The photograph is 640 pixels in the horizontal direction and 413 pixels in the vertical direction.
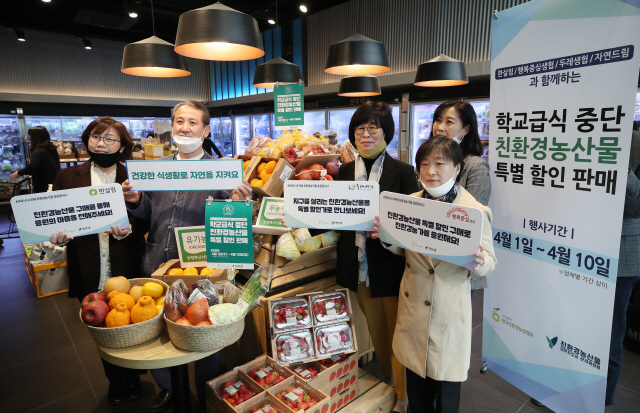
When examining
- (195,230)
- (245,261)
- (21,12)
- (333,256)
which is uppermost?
(21,12)

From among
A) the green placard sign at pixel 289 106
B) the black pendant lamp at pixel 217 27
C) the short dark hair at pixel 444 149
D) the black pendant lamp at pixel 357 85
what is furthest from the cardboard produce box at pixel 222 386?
the black pendant lamp at pixel 357 85

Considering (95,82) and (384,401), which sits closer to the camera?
(384,401)

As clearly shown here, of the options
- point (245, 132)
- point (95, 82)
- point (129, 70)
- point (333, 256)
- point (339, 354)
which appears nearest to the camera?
point (339, 354)

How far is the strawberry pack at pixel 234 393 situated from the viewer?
2.05m

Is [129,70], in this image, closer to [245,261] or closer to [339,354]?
[245,261]

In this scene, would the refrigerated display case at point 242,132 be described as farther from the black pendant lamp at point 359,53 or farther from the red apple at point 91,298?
the red apple at point 91,298

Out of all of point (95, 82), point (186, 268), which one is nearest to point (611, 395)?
point (186, 268)

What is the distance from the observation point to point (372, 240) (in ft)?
7.10

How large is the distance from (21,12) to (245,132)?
18.8 feet

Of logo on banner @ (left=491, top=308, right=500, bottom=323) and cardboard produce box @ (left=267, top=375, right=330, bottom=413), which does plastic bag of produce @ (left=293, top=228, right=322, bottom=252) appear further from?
logo on banner @ (left=491, top=308, right=500, bottom=323)

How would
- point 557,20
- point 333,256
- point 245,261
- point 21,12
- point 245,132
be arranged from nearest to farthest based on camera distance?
point 557,20 < point 245,261 < point 333,256 < point 21,12 < point 245,132

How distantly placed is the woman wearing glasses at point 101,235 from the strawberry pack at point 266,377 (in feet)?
3.33

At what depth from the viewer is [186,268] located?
207 cm

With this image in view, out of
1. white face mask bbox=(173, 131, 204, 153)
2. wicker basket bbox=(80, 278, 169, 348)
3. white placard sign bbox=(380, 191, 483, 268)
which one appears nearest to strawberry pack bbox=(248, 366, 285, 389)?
wicker basket bbox=(80, 278, 169, 348)
